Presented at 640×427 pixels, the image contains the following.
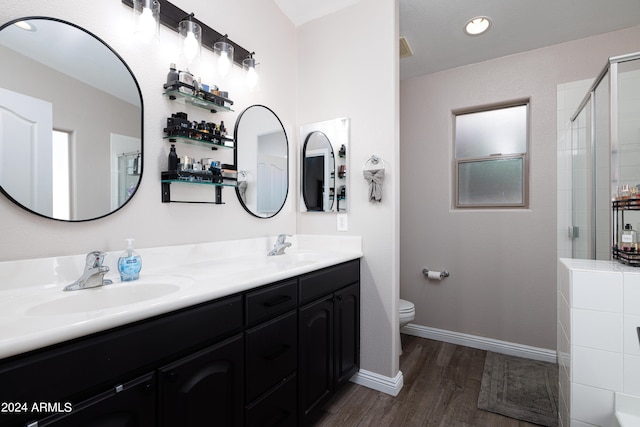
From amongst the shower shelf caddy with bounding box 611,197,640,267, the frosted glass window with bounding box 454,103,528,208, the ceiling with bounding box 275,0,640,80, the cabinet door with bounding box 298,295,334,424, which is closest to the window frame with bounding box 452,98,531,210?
the frosted glass window with bounding box 454,103,528,208

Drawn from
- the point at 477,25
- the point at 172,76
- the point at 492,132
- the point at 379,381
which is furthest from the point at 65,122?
the point at 492,132

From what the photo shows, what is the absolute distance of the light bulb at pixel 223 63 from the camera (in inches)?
66.2

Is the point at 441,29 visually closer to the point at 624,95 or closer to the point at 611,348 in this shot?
the point at 624,95

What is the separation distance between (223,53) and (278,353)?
159 cm

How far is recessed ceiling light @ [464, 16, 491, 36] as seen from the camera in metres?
2.18

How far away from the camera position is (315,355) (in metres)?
1.59

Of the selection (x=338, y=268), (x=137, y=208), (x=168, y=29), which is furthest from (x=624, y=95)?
(x=137, y=208)

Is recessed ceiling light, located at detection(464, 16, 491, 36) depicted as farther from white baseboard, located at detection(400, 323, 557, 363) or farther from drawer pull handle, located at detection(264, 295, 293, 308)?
white baseboard, located at detection(400, 323, 557, 363)

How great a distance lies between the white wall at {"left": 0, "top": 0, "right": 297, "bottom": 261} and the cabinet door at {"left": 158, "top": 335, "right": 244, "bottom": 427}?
2.15 feet

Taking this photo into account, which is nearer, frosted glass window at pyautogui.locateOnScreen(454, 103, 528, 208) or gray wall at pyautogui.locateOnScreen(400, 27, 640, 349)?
gray wall at pyautogui.locateOnScreen(400, 27, 640, 349)

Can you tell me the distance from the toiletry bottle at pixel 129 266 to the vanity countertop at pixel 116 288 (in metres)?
0.03

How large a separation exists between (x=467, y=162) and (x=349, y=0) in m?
1.69

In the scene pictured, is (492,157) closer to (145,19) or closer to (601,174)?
(601,174)

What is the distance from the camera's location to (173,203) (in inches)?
60.0
